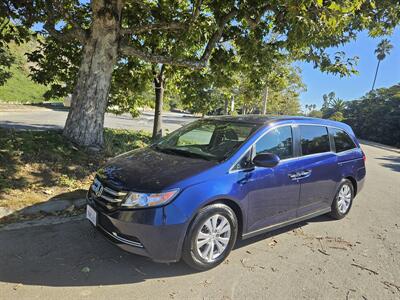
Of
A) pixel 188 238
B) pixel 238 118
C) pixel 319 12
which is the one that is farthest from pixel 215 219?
pixel 319 12

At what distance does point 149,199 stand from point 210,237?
2.68ft

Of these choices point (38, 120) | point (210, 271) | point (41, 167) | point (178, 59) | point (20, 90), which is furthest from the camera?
point (20, 90)

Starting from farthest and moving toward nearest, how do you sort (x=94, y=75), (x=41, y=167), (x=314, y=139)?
(x=94, y=75), (x=41, y=167), (x=314, y=139)

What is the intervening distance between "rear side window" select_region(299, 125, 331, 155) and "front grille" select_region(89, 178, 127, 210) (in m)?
2.56

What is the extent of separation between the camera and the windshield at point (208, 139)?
3.98 metres

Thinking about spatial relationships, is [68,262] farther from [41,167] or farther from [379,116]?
[379,116]

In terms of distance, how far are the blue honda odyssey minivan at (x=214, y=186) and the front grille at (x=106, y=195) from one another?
0.01 m

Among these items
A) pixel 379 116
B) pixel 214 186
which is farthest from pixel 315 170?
pixel 379 116

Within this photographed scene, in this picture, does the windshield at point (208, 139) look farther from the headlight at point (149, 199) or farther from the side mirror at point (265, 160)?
A: the headlight at point (149, 199)

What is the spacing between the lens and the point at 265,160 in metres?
3.73

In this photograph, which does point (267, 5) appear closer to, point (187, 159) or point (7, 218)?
point (187, 159)

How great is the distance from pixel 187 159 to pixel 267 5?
15.9ft

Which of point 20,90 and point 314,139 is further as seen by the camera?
point 20,90

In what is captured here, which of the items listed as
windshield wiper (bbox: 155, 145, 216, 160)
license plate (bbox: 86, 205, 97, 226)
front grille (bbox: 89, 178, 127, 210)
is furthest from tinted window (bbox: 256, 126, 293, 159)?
license plate (bbox: 86, 205, 97, 226)
